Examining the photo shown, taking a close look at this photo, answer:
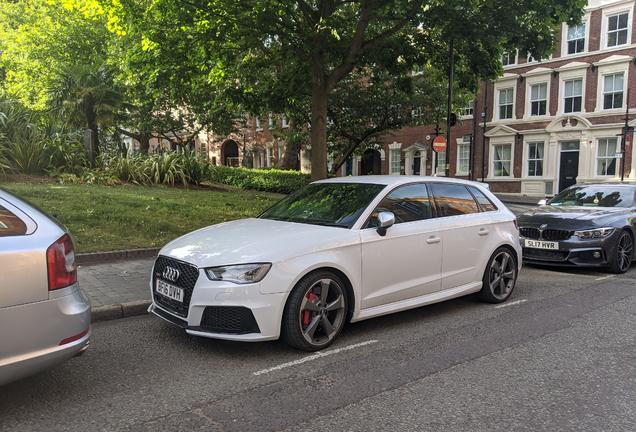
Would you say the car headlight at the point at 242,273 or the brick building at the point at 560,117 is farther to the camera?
the brick building at the point at 560,117

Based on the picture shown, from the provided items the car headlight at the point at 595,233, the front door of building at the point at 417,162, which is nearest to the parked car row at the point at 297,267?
the car headlight at the point at 595,233

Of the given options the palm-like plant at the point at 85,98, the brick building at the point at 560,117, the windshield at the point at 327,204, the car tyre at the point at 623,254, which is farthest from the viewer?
the brick building at the point at 560,117

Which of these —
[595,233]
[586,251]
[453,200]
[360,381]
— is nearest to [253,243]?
[360,381]

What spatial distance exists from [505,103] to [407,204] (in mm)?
28701

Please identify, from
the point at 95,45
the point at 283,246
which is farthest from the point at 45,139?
the point at 95,45

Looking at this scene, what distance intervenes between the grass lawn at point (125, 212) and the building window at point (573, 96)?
22258 mm

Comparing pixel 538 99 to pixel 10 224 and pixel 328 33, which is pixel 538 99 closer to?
pixel 328 33

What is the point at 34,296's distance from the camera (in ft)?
9.62

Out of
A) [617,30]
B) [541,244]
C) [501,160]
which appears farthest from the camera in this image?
[501,160]

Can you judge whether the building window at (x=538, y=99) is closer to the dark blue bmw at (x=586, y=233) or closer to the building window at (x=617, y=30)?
the building window at (x=617, y=30)

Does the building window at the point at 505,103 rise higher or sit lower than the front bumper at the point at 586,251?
higher

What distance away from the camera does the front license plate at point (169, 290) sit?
4152mm

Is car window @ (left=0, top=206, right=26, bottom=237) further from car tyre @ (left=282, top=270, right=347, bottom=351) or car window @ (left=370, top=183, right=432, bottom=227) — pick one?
car window @ (left=370, top=183, right=432, bottom=227)

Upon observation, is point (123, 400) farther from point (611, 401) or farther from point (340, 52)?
point (340, 52)
